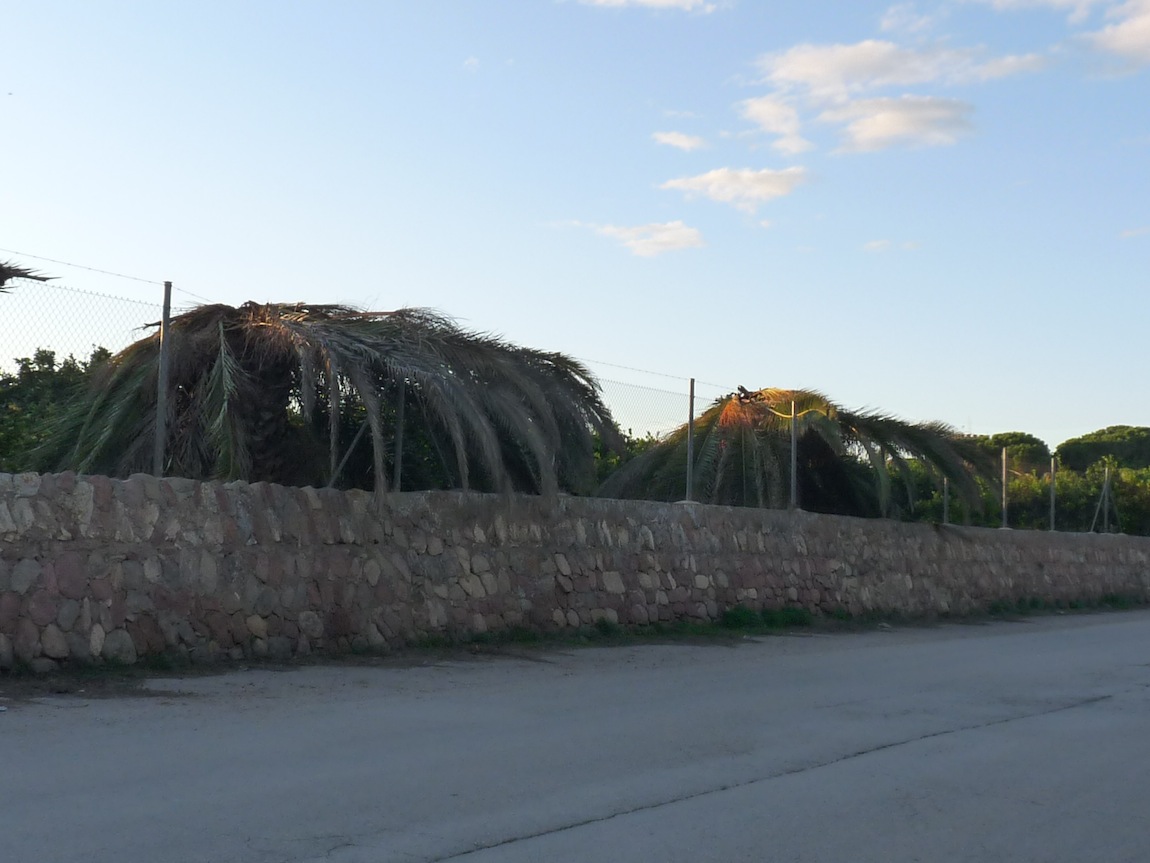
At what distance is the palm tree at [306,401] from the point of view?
13.5 metres

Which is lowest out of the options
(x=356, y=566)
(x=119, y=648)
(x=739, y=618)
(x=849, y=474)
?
(x=739, y=618)

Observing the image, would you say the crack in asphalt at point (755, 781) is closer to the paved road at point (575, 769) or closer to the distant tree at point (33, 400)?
the paved road at point (575, 769)

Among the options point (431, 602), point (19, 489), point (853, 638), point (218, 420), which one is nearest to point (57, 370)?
point (218, 420)

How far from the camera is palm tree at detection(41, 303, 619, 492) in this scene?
1349 cm

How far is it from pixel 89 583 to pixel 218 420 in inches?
112

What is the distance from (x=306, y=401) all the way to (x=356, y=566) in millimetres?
1858

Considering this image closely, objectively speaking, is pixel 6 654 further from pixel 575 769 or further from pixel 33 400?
pixel 575 769

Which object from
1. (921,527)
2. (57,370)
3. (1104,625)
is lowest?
(1104,625)

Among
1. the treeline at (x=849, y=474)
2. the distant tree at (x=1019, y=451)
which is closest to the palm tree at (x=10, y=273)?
the treeline at (x=849, y=474)

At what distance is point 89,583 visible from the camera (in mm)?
10852

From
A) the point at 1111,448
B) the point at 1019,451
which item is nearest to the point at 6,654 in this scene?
the point at 1019,451

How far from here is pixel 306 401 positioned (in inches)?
501

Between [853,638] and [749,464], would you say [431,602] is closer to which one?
[853,638]

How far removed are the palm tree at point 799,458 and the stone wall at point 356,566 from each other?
3.57 feet
